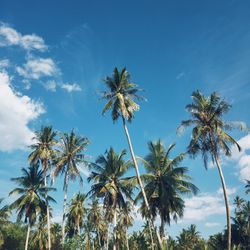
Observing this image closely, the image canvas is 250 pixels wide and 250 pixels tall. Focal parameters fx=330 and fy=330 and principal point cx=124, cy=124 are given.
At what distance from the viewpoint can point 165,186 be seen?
3569 centimetres

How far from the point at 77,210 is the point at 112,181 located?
973 inches

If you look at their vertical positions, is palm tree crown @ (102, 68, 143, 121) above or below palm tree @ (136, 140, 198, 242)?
above

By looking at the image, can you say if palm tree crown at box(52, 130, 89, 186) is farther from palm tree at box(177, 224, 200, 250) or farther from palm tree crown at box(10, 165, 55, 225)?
palm tree at box(177, 224, 200, 250)

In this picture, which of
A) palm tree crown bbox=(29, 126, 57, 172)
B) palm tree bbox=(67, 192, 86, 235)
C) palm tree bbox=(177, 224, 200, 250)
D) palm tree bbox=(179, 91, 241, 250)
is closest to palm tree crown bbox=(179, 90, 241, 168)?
palm tree bbox=(179, 91, 241, 250)

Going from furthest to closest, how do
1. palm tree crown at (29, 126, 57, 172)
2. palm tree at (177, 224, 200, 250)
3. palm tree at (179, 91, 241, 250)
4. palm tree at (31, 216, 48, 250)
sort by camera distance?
palm tree at (177, 224, 200, 250) < palm tree at (31, 216, 48, 250) < palm tree crown at (29, 126, 57, 172) < palm tree at (179, 91, 241, 250)

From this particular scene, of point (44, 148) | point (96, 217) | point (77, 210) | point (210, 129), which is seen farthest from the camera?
point (96, 217)

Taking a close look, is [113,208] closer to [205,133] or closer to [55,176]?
[55,176]

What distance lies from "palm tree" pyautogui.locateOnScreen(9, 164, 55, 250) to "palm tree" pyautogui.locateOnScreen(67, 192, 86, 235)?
12294 mm

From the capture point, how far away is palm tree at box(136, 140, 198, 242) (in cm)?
3506

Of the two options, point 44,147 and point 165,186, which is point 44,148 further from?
point 165,186

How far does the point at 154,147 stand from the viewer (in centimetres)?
3834

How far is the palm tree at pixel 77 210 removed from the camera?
61.0 metres

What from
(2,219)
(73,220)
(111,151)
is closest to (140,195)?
(111,151)

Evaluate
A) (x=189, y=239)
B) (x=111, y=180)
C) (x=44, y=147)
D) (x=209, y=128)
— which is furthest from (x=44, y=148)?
(x=189, y=239)
